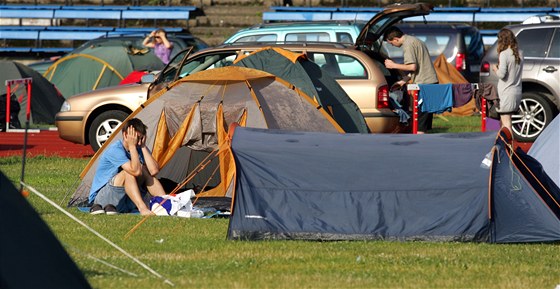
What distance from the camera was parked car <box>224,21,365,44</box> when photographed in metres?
19.6

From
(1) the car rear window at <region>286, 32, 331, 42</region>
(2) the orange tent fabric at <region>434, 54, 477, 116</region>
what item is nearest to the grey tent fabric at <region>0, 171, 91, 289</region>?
(1) the car rear window at <region>286, 32, 331, 42</region>

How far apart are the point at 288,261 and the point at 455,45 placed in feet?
57.1

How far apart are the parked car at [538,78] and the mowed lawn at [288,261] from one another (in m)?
9.20

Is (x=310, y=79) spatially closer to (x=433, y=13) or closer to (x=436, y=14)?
(x=433, y=13)

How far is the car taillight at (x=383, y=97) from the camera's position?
1609cm

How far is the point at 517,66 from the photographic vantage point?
15.9 metres

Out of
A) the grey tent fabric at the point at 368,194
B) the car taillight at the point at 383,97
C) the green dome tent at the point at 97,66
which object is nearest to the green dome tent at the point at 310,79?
the car taillight at the point at 383,97

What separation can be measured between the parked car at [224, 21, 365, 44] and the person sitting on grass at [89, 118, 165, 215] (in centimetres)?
789

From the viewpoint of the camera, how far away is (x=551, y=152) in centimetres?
1184

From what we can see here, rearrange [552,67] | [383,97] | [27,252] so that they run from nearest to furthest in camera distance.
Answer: [27,252]
[383,97]
[552,67]

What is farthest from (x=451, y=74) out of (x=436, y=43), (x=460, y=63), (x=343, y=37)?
(x=343, y=37)

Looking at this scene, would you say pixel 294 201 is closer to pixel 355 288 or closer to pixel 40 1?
pixel 355 288

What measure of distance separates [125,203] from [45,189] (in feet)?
6.78

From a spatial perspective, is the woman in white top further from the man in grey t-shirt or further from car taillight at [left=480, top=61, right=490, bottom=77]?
car taillight at [left=480, top=61, right=490, bottom=77]
